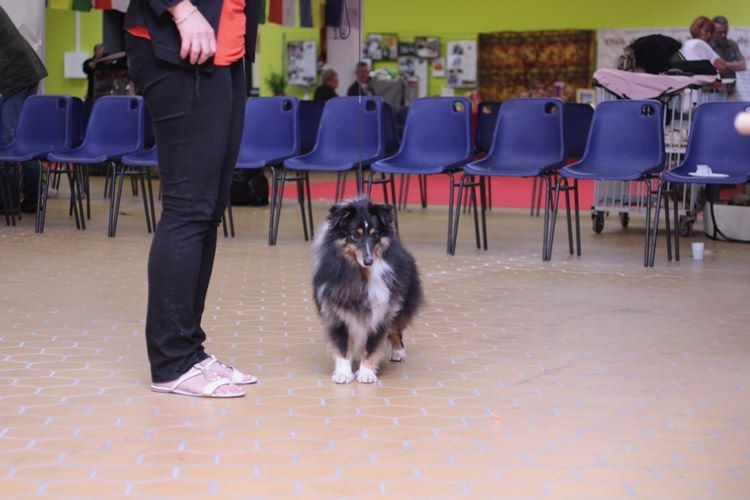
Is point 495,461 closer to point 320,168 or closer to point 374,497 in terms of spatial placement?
point 374,497

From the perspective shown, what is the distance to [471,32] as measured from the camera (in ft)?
54.7

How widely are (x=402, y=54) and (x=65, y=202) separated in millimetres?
8473

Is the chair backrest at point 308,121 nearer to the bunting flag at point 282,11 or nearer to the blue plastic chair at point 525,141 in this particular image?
the blue plastic chair at point 525,141

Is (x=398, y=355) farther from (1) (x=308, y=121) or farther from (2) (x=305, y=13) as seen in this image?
(2) (x=305, y=13)

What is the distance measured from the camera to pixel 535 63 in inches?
639

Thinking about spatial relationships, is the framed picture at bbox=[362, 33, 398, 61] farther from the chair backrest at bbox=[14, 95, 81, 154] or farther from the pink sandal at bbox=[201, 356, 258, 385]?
the pink sandal at bbox=[201, 356, 258, 385]

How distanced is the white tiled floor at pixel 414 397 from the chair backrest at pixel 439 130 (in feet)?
5.10

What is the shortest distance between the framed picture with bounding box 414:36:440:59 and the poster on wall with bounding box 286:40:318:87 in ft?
5.37

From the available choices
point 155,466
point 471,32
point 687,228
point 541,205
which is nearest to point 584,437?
point 155,466

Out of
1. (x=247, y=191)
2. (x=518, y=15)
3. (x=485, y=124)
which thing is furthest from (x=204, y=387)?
(x=518, y=15)


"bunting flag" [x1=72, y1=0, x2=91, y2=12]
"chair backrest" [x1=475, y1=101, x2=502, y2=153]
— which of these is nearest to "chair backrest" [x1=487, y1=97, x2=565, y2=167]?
"chair backrest" [x1=475, y1=101, x2=502, y2=153]

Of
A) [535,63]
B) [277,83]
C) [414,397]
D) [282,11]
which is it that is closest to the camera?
[414,397]

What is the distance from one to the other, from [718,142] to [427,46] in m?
10.6

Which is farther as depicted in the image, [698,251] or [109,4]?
[109,4]
